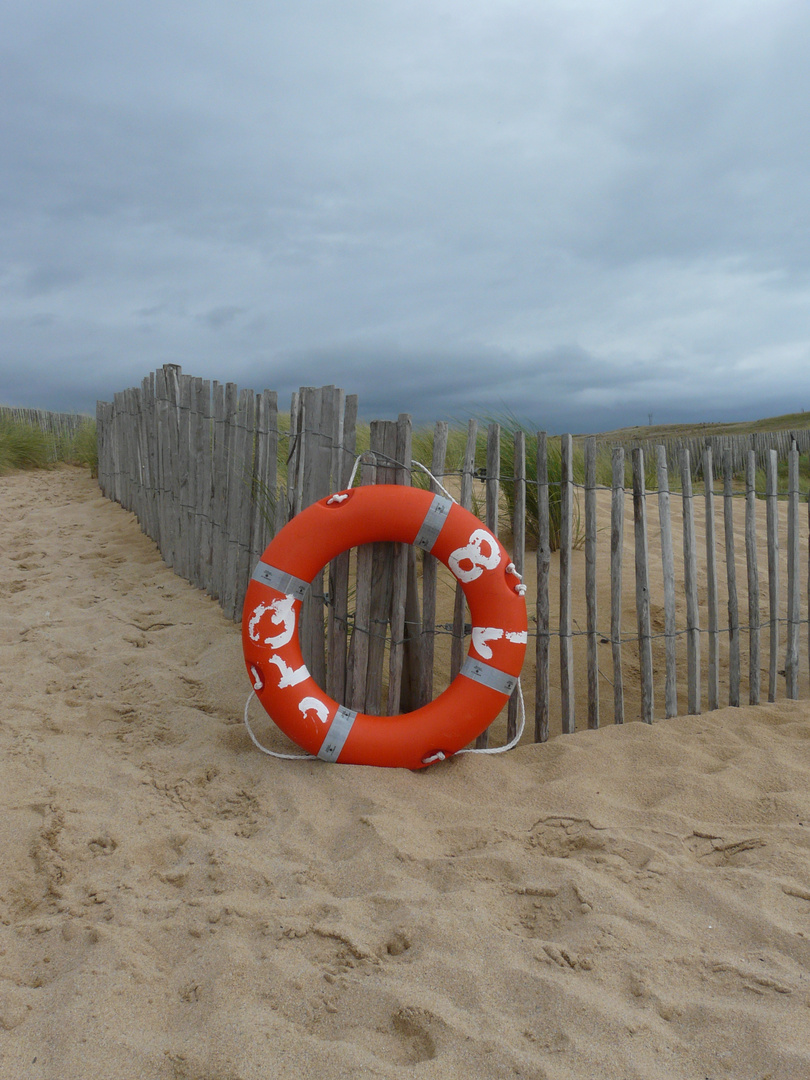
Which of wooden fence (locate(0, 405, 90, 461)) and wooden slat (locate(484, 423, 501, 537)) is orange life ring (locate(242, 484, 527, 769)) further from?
wooden fence (locate(0, 405, 90, 461))

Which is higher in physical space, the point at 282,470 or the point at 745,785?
the point at 282,470

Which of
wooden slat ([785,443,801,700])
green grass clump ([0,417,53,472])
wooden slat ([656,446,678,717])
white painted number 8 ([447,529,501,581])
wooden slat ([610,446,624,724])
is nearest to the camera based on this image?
white painted number 8 ([447,529,501,581])

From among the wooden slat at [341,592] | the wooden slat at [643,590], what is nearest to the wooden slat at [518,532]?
the wooden slat at [643,590]

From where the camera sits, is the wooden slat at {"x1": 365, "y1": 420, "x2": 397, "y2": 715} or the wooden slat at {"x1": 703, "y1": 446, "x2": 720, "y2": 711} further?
the wooden slat at {"x1": 703, "y1": 446, "x2": 720, "y2": 711}

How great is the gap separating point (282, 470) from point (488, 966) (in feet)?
16.4

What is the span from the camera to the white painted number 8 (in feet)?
9.95

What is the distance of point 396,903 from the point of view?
2.10 metres

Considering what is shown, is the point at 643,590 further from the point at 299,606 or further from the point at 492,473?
the point at 299,606

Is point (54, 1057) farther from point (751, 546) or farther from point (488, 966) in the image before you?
point (751, 546)

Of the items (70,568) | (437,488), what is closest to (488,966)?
(437,488)

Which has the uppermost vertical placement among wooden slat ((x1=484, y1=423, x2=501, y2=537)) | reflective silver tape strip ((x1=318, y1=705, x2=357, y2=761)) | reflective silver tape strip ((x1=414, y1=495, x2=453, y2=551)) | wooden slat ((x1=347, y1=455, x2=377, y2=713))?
wooden slat ((x1=484, y1=423, x2=501, y2=537))

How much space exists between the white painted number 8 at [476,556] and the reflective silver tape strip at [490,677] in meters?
0.37

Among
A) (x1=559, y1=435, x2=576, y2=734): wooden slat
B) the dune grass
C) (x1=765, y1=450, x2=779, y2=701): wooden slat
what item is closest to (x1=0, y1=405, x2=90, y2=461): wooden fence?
the dune grass

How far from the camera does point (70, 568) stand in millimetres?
5750
